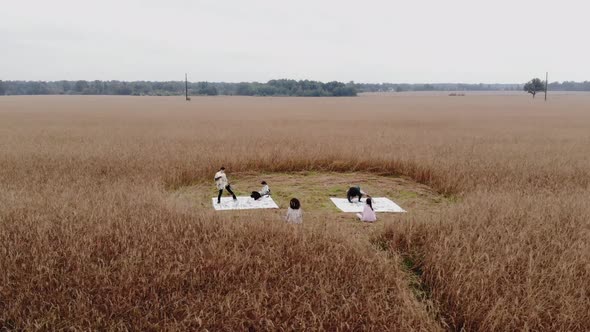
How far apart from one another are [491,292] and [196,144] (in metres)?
10.2

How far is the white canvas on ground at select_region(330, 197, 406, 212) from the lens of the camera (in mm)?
6504

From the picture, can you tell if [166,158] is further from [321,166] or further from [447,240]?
[447,240]

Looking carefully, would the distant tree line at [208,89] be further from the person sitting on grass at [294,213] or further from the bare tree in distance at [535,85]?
the person sitting on grass at [294,213]

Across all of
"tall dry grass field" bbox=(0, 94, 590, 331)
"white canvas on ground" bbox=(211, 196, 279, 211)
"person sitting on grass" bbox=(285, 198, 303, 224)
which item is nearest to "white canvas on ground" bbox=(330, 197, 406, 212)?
"tall dry grass field" bbox=(0, 94, 590, 331)

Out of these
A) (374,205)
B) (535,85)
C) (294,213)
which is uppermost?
(535,85)

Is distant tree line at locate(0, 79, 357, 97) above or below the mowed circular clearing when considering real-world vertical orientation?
above

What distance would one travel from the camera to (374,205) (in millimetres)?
6797

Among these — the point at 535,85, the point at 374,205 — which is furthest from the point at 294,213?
the point at 535,85

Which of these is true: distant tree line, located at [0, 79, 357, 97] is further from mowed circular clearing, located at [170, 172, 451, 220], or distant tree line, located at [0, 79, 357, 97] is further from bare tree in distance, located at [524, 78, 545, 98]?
mowed circular clearing, located at [170, 172, 451, 220]

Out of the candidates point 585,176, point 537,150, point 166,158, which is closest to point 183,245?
point 166,158

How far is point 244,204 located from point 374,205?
2.22m

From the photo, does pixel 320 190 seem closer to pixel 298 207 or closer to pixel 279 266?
pixel 298 207

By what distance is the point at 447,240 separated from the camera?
430cm

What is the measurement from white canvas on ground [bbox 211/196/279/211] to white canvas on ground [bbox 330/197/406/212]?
110 centimetres
